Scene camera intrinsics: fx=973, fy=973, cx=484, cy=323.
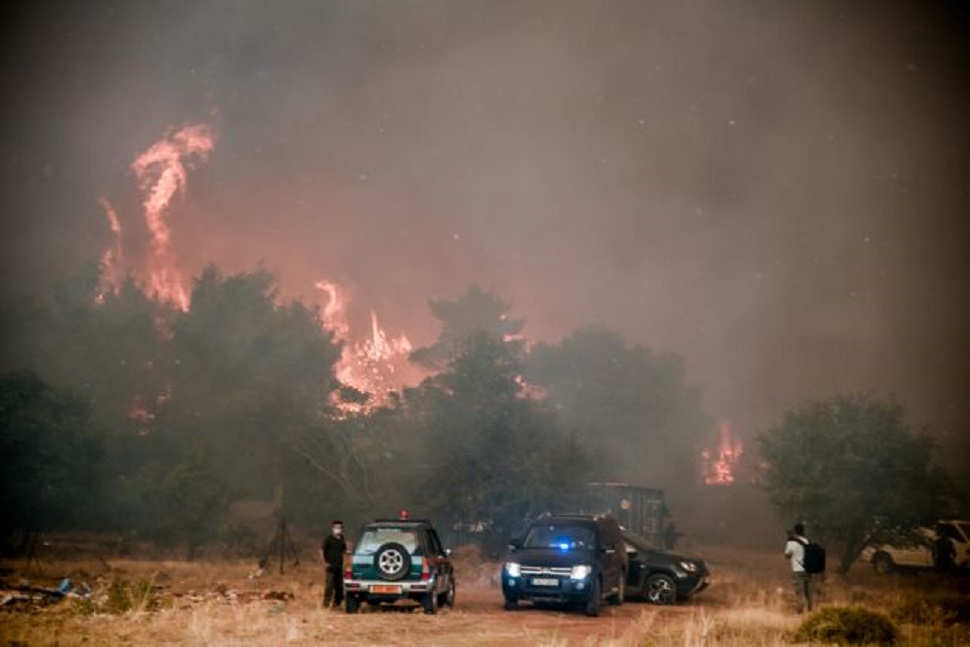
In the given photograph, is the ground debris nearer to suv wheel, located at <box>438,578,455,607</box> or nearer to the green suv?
the green suv

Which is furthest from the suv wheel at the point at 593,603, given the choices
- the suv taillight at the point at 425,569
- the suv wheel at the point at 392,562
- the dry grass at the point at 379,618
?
the suv wheel at the point at 392,562

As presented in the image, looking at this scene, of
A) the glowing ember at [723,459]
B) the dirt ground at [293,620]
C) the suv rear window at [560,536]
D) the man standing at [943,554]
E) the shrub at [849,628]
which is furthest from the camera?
the glowing ember at [723,459]

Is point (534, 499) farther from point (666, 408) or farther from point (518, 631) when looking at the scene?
point (666, 408)

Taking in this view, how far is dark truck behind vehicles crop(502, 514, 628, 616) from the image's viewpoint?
852 inches

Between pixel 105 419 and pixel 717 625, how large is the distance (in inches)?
2178

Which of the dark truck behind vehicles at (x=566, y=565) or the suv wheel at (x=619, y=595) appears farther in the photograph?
the suv wheel at (x=619, y=595)

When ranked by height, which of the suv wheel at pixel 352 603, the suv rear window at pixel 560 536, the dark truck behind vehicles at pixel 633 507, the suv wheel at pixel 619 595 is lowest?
the suv wheel at pixel 352 603

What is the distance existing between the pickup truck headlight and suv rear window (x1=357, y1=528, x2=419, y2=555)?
11.8 ft

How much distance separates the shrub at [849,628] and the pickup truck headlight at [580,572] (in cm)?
545

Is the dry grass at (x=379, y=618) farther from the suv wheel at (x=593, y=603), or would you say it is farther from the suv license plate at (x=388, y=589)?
the suv license plate at (x=388, y=589)

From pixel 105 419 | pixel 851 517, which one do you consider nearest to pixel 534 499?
pixel 851 517

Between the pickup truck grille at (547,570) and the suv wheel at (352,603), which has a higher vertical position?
the pickup truck grille at (547,570)

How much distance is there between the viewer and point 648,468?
80.0 metres

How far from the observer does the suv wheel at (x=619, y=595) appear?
2395 cm
